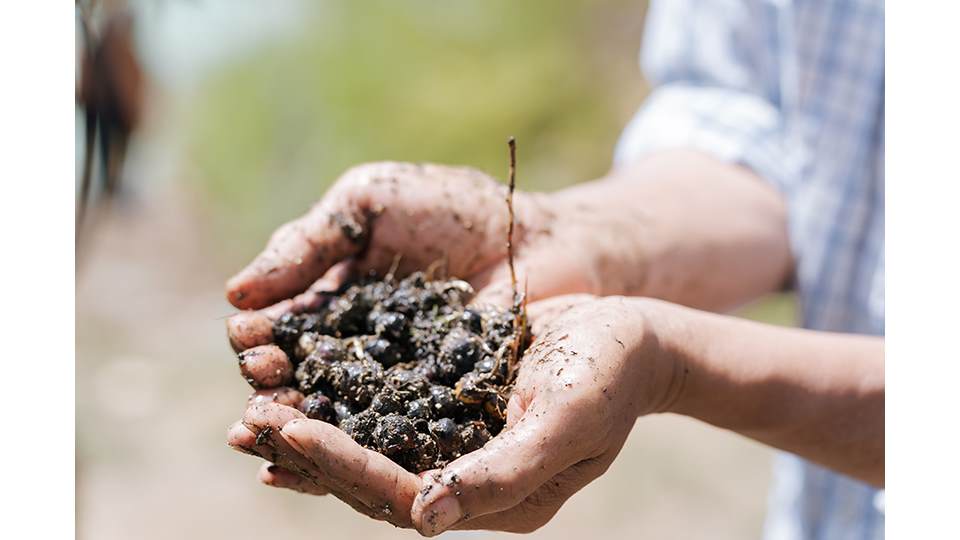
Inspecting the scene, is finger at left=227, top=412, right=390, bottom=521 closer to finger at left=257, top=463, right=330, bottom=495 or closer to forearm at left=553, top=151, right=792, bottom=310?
finger at left=257, top=463, right=330, bottom=495

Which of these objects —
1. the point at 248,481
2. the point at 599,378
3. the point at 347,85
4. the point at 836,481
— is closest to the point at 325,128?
the point at 347,85

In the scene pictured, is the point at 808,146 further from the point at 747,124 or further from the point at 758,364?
the point at 758,364

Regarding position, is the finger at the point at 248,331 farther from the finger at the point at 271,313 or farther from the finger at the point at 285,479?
the finger at the point at 285,479

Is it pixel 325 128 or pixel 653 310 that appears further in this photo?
pixel 325 128

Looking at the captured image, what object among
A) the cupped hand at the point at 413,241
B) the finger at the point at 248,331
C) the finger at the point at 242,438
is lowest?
the finger at the point at 242,438

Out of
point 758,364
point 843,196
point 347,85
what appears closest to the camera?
point 758,364

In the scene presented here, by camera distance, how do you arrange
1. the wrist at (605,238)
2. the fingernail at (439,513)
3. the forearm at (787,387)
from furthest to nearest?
1. the wrist at (605,238)
2. the forearm at (787,387)
3. the fingernail at (439,513)

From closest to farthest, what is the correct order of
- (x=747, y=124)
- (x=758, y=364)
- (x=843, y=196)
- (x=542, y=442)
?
(x=542, y=442) < (x=758, y=364) < (x=843, y=196) < (x=747, y=124)

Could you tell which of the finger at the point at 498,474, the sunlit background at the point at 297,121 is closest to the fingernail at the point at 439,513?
the finger at the point at 498,474
